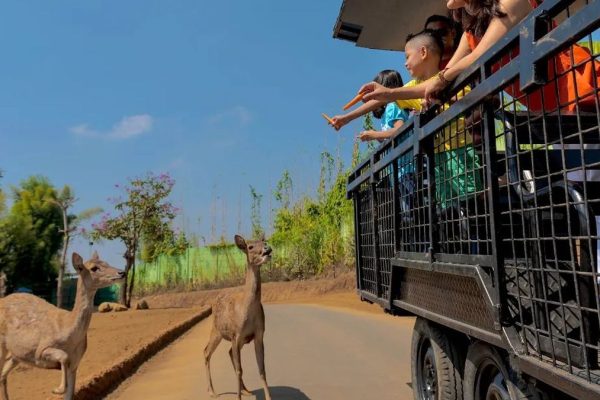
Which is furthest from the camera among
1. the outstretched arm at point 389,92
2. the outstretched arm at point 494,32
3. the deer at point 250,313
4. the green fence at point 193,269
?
the green fence at point 193,269

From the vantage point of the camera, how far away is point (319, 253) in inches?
1198

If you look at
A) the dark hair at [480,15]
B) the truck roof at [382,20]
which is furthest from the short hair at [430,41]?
the truck roof at [382,20]

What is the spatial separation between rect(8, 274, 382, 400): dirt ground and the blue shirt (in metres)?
4.63

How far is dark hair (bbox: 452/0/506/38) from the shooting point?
3.05 metres

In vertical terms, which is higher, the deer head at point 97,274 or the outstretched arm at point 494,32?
the outstretched arm at point 494,32

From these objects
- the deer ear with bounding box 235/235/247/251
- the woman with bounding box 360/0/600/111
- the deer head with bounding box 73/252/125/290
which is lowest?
the deer head with bounding box 73/252/125/290

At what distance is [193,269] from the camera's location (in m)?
34.3

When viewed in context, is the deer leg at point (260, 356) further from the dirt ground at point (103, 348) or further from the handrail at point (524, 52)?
the handrail at point (524, 52)

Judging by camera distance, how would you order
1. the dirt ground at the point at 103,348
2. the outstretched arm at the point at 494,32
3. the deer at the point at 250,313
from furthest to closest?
1. the dirt ground at the point at 103,348
2. the deer at the point at 250,313
3. the outstretched arm at the point at 494,32

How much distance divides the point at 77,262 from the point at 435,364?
392 cm

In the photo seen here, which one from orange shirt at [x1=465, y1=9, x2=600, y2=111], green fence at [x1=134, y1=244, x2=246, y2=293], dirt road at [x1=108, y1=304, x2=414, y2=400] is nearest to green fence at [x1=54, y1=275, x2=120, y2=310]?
green fence at [x1=134, y1=244, x2=246, y2=293]

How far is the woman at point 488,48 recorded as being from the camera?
2631 millimetres

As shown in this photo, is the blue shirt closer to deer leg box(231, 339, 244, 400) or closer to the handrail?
the handrail

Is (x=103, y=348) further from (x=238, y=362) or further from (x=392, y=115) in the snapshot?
(x=392, y=115)
